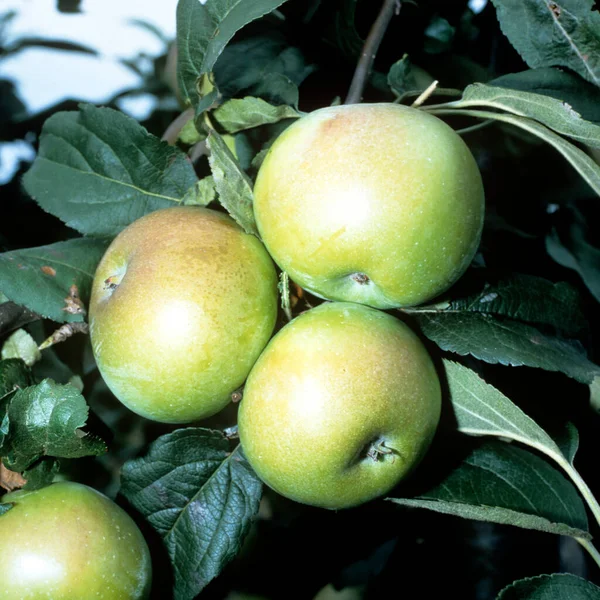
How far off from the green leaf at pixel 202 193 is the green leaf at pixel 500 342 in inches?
13.5

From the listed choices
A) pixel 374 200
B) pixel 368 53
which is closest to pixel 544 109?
pixel 374 200

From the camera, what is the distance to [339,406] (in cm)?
72

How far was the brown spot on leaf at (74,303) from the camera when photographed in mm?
906

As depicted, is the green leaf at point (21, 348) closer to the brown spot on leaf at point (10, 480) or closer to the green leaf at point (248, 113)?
the brown spot on leaf at point (10, 480)

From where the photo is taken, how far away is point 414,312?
889mm

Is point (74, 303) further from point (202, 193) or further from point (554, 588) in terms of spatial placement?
point (554, 588)

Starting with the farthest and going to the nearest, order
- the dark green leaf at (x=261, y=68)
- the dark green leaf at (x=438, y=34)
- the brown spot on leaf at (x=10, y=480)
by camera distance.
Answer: the dark green leaf at (x=438, y=34) < the dark green leaf at (x=261, y=68) < the brown spot on leaf at (x=10, y=480)

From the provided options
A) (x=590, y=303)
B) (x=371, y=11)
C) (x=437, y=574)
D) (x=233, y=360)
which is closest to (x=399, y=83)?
(x=371, y=11)

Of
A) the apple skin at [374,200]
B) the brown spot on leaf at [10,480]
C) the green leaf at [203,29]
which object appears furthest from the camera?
the brown spot on leaf at [10,480]

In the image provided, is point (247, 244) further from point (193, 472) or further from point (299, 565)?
point (299, 565)

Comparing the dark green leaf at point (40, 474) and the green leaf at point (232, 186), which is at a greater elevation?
the green leaf at point (232, 186)

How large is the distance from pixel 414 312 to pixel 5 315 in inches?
23.4

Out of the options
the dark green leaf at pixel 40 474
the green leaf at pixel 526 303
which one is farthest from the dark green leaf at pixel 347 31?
the dark green leaf at pixel 40 474

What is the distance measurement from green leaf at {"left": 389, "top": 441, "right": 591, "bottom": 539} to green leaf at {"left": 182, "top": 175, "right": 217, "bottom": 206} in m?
0.49
